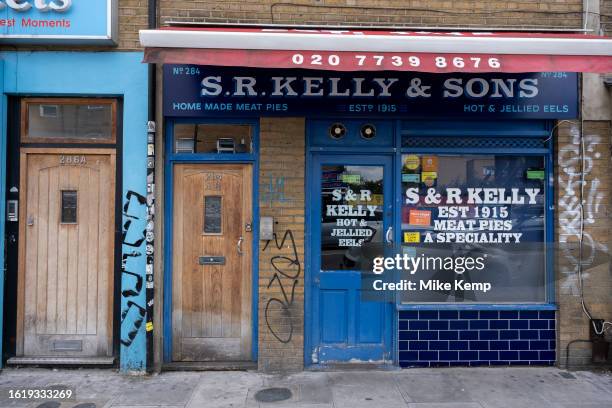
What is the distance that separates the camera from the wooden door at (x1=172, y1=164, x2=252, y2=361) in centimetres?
575

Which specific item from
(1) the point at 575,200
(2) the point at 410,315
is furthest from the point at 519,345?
(1) the point at 575,200

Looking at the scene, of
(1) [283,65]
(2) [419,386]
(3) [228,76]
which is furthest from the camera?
(3) [228,76]

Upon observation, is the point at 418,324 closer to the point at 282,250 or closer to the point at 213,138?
the point at 282,250

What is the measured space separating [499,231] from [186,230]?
142 inches

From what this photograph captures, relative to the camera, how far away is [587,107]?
572 centimetres

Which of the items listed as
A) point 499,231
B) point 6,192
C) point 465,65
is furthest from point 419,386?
point 6,192

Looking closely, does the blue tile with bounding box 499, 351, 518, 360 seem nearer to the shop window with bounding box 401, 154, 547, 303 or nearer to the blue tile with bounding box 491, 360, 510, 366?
the blue tile with bounding box 491, 360, 510, 366

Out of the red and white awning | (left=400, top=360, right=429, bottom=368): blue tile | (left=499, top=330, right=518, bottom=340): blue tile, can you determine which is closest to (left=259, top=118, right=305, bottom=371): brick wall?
the red and white awning

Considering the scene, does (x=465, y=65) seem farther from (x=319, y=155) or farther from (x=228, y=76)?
(x=228, y=76)

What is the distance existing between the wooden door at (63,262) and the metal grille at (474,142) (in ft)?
11.3

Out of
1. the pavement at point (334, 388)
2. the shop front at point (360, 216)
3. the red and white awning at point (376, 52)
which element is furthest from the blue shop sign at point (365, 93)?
the pavement at point (334, 388)

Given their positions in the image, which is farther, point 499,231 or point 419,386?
point 499,231

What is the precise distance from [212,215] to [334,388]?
2.29 m

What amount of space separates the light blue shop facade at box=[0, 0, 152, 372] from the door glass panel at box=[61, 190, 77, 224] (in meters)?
0.01
